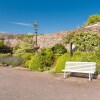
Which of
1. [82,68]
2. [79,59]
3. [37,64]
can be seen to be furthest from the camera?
[37,64]

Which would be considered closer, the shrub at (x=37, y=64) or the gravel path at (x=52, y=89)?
the gravel path at (x=52, y=89)

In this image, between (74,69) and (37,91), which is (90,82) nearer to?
Result: (74,69)

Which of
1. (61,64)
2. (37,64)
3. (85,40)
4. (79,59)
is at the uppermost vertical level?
(85,40)

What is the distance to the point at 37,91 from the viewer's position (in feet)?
24.2

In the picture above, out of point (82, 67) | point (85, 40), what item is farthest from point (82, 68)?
point (85, 40)

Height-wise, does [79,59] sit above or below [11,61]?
above

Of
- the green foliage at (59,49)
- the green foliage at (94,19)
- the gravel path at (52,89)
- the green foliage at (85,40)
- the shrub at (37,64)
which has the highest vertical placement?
the green foliage at (94,19)

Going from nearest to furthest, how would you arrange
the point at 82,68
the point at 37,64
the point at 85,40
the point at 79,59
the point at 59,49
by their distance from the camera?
the point at 82,68 → the point at 79,59 → the point at 37,64 → the point at 85,40 → the point at 59,49

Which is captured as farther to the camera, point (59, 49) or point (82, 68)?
point (59, 49)

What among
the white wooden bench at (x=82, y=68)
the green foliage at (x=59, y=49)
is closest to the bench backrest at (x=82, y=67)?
the white wooden bench at (x=82, y=68)

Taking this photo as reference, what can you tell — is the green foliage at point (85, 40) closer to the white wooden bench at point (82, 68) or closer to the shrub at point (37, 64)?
the shrub at point (37, 64)

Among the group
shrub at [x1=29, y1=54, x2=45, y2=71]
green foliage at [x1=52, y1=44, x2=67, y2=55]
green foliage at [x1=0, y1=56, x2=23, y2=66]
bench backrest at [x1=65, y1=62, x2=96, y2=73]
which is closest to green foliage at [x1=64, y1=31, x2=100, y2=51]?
green foliage at [x1=52, y1=44, x2=67, y2=55]

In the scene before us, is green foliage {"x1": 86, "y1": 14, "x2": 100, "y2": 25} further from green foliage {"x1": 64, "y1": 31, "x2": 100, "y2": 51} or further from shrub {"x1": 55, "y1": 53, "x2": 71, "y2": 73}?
shrub {"x1": 55, "y1": 53, "x2": 71, "y2": 73}

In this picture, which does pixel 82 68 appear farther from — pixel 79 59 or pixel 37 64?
pixel 37 64
